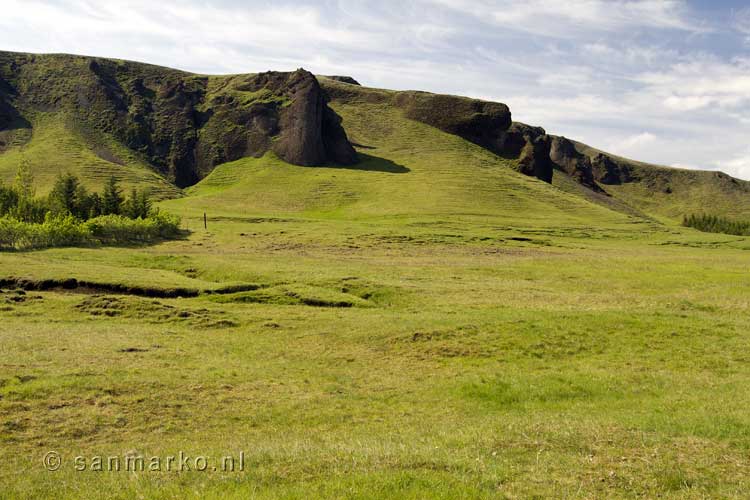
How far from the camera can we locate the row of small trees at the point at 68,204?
9969 centimetres

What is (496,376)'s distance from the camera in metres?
28.1

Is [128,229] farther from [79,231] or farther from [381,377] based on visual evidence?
[381,377]

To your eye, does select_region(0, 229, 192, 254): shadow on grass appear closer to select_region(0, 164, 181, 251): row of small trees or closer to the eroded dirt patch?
select_region(0, 164, 181, 251): row of small trees

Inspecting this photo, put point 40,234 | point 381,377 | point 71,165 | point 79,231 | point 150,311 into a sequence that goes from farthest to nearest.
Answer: point 71,165
point 79,231
point 40,234
point 150,311
point 381,377

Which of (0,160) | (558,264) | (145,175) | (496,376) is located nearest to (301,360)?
(496,376)

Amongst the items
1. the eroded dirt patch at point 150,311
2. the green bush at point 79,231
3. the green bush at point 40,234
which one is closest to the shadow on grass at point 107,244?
the green bush at point 79,231

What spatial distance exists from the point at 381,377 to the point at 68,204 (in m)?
95.2

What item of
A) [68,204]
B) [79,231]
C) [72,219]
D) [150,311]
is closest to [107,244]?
[79,231]

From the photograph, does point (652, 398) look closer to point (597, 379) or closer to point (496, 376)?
point (597, 379)

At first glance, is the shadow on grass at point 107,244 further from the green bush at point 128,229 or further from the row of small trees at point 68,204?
the row of small trees at point 68,204

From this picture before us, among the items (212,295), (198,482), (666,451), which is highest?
(666,451)

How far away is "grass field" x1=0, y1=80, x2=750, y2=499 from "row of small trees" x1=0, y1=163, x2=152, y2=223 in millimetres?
31071

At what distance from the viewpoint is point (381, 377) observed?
94.6 ft

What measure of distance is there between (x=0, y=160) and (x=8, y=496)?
195268mm
